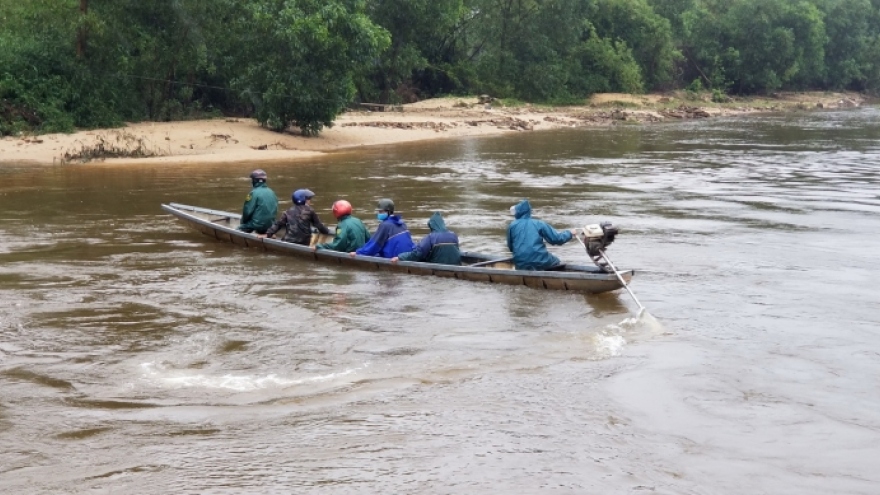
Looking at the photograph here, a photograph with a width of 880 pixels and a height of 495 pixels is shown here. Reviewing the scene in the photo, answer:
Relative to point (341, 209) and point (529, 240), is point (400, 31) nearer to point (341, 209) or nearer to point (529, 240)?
point (341, 209)

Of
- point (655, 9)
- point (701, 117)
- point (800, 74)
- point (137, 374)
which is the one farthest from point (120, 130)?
point (800, 74)

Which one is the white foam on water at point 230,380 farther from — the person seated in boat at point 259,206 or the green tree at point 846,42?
the green tree at point 846,42

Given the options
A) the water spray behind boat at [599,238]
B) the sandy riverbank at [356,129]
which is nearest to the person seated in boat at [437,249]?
the water spray behind boat at [599,238]

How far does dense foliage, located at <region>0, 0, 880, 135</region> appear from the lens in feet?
83.7

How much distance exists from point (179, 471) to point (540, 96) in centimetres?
4081

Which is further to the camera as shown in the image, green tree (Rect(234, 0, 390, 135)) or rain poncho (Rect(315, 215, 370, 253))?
green tree (Rect(234, 0, 390, 135))

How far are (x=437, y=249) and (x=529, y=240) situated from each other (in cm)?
117

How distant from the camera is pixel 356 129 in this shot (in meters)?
31.4

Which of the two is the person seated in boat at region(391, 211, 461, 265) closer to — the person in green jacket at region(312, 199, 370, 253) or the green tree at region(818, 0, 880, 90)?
the person in green jacket at region(312, 199, 370, 253)

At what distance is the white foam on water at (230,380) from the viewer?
822 centimetres

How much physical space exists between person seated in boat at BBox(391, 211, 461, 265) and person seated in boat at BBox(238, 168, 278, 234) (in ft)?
8.87

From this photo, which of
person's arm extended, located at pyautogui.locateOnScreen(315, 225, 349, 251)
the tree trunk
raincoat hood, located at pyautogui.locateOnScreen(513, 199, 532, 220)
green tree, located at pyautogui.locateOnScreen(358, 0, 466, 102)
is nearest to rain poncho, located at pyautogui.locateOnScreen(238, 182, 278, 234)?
A: person's arm extended, located at pyautogui.locateOnScreen(315, 225, 349, 251)

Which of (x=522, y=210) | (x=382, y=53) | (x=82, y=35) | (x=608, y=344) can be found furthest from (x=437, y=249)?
(x=382, y=53)

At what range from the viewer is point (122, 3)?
82.9ft
